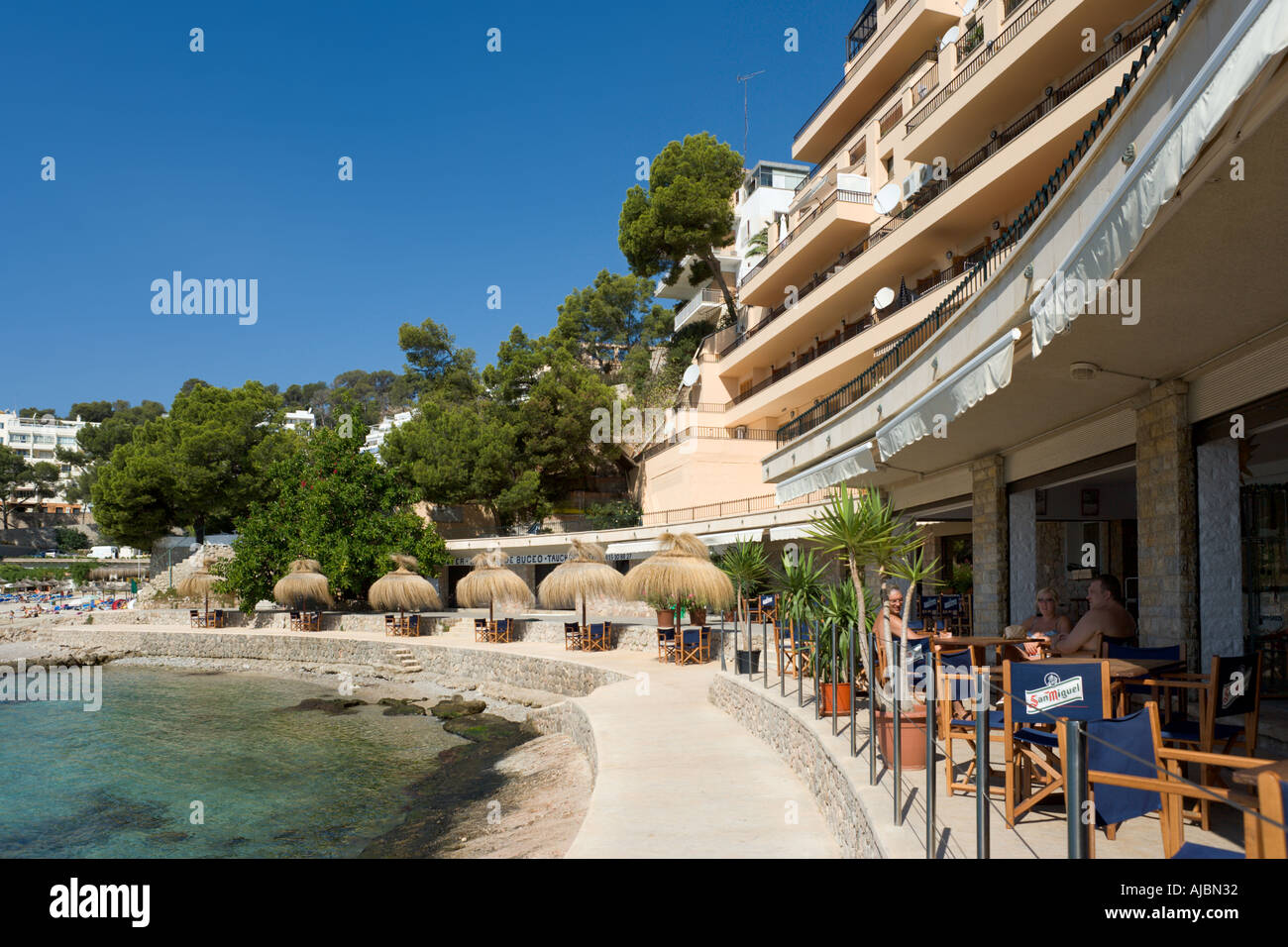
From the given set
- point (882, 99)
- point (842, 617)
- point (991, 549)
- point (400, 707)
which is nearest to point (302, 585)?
point (400, 707)

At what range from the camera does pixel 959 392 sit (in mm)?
7164

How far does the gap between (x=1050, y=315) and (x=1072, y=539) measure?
14.5 m

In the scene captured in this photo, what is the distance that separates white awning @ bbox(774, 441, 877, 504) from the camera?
38.1ft

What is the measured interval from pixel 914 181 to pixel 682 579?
14143 millimetres

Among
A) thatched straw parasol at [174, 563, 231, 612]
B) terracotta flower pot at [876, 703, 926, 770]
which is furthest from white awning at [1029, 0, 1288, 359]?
thatched straw parasol at [174, 563, 231, 612]

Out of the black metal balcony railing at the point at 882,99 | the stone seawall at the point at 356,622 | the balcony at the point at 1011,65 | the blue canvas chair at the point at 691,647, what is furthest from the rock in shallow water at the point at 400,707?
the black metal balcony railing at the point at 882,99

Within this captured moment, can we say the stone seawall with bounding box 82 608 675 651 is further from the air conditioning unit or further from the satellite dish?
the satellite dish

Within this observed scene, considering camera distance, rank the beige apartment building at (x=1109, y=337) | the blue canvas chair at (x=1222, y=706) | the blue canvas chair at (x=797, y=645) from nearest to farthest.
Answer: the beige apartment building at (x=1109, y=337), the blue canvas chair at (x=1222, y=706), the blue canvas chair at (x=797, y=645)

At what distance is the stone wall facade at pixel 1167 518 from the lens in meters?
7.21

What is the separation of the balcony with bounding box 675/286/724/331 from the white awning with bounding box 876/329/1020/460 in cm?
3548

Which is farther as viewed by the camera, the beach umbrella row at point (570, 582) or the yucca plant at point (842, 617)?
the beach umbrella row at point (570, 582)

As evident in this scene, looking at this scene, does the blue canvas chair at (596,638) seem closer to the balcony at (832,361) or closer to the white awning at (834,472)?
the white awning at (834,472)

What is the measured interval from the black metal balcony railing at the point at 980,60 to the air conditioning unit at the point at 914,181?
1211mm
